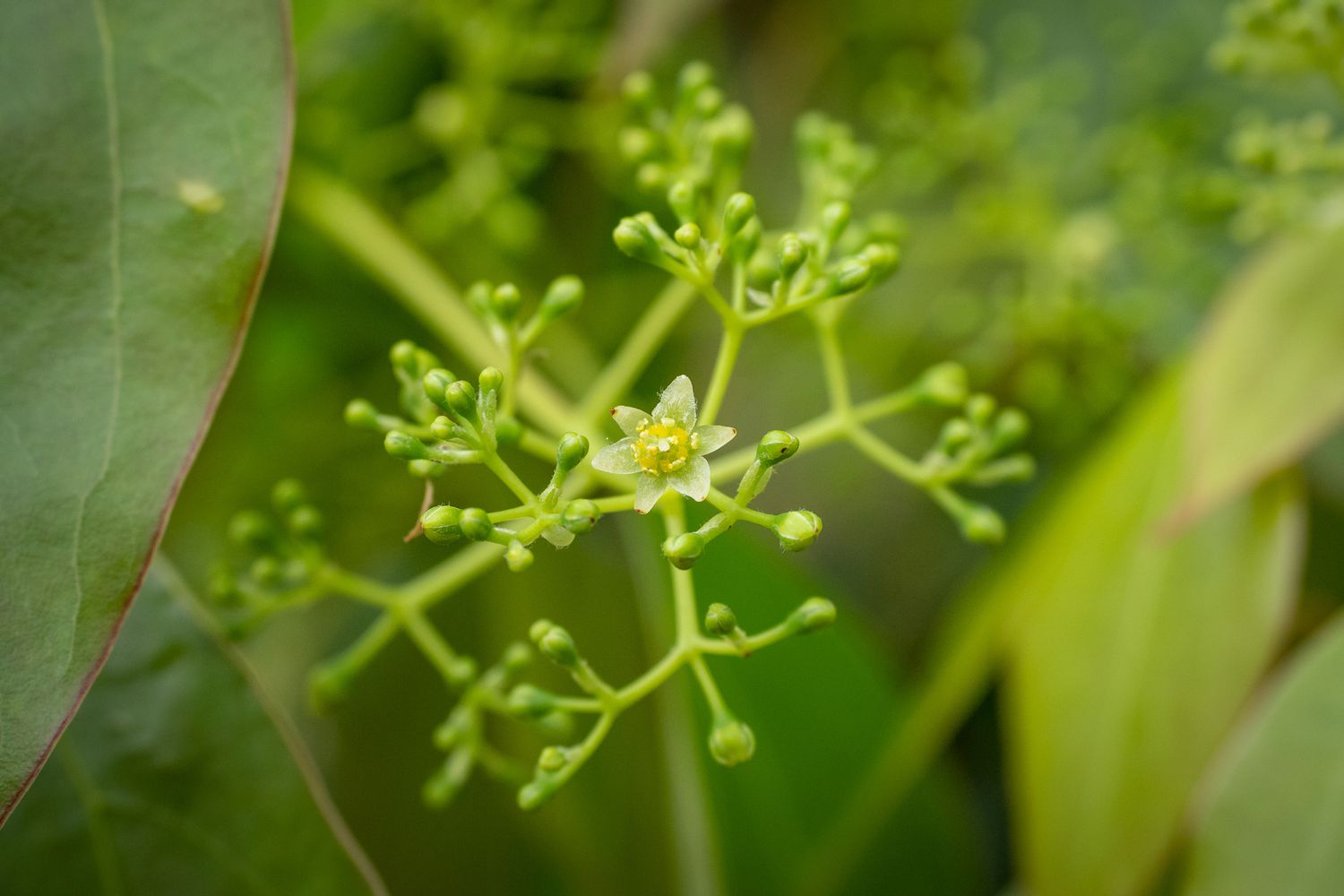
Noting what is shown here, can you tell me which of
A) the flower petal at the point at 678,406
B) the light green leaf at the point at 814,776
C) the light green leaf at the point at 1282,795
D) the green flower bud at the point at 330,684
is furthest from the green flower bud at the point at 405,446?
the light green leaf at the point at 1282,795

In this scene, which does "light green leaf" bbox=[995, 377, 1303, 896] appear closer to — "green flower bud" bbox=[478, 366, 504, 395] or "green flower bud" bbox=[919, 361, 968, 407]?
"green flower bud" bbox=[919, 361, 968, 407]

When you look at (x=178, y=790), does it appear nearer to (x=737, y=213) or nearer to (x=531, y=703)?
(x=531, y=703)

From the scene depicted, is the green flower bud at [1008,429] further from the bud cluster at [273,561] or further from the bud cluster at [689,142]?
the bud cluster at [273,561]

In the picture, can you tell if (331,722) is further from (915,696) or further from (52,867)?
(915,696)

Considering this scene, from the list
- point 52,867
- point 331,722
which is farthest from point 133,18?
point 331,722

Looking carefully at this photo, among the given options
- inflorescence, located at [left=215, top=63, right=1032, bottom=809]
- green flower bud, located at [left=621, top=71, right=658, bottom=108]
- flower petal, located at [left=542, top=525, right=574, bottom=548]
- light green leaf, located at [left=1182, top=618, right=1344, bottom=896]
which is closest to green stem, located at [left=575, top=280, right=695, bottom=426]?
inflorescence, located at [left=215, top=63, right=1032, bottom=809]

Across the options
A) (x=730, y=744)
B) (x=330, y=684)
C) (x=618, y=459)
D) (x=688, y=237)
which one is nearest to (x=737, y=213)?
(x=688, y=237)
